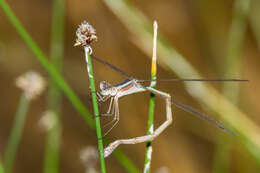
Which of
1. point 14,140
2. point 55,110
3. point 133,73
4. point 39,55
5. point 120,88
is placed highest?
point 39,55

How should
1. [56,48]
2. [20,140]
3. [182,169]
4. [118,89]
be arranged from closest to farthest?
[118,89]
[56,48]
[20,140]
[182,169]

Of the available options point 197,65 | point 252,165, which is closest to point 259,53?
point 197,65

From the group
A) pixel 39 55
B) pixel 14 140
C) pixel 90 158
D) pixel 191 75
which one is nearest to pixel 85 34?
pixel 39 55

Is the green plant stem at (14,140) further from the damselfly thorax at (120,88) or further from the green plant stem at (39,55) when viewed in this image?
the damselfly thorax at (120,88)

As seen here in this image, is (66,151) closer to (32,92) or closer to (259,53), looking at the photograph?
(32,92)

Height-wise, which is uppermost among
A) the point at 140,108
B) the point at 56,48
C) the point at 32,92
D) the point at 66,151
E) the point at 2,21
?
the point at 2,21

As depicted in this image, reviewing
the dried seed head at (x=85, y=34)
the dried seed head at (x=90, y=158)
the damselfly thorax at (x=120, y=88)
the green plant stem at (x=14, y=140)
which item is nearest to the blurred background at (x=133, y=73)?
the green plant stem at (x=14, y=140)

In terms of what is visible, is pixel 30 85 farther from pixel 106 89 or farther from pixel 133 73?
pixel 133 73
